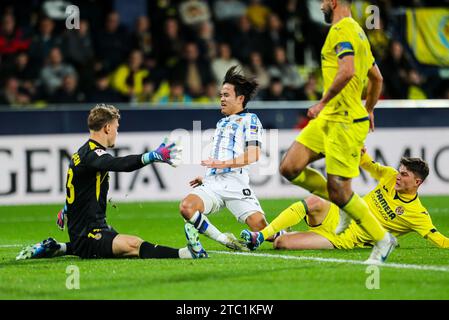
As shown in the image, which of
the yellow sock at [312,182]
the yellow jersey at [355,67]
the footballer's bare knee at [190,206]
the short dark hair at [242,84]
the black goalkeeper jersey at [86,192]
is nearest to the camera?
the yellow jersey at [355,67]

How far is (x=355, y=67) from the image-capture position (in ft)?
24.0

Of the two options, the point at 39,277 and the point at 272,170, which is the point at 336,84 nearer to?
the point at 39,277

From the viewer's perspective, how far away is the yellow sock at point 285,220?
8.52 metres

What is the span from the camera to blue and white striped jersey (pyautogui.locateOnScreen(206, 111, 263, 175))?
8930 mm

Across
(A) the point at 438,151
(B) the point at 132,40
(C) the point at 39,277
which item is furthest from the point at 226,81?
(B) the point at 132,40

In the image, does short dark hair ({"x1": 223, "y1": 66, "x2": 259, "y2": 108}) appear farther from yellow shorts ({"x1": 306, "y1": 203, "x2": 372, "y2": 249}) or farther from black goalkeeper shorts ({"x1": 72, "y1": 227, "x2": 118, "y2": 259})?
black goalkeeper shorts ({"x1": 72, "y1": 227, "x2": 118, "y2": 259})

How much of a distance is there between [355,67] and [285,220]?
5.99 ft

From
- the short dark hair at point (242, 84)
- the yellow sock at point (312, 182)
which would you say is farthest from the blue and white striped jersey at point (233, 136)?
the yellow sock at point (312, 182)

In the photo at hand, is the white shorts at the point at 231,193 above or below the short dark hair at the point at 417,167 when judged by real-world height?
below

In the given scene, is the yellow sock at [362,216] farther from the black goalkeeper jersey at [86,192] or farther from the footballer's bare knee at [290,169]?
the black goalkeeper jersey at [86,192]

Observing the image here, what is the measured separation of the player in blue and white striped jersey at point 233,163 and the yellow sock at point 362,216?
1.53 metres

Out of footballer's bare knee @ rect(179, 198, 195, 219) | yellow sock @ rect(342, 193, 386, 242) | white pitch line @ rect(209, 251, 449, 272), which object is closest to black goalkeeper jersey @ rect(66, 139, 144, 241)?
footballer's bare knee @ rect(179, 198, 195, 219)

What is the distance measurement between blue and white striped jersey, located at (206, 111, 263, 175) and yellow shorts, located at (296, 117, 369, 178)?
62.0 inches

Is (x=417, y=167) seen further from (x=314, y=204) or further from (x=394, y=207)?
(x=314, y=204)
